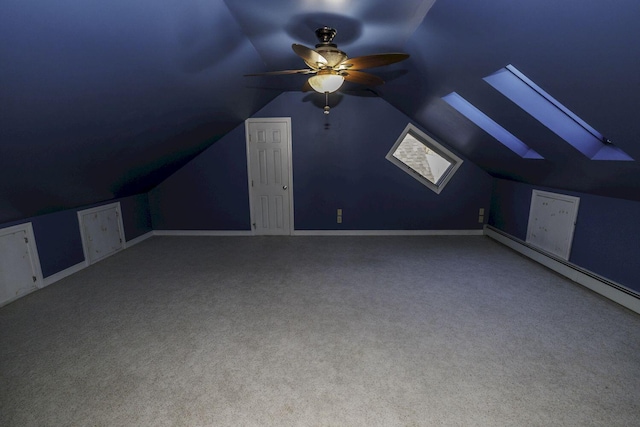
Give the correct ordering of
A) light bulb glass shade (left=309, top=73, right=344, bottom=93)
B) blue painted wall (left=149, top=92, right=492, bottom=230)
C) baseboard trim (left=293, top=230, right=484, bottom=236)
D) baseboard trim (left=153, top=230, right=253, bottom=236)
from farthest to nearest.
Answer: baseboard trim (left=153, top=230, right=253, bottom=236)
baseboard trim (left=293, top=230, right=484, bottom=236)
blue painted wall (left=149, top=92, right=492, bottom=230)
light bulb glass shade (left=309, top=73, right=344, bottom=93)

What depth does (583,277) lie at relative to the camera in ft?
10.7

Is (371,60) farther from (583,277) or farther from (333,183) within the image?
(583,277)

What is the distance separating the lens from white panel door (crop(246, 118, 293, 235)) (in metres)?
5.07

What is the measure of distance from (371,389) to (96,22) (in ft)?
8.28

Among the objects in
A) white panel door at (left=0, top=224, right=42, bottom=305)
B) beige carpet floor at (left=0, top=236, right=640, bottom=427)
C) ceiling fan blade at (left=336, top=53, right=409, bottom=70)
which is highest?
ceiling fan blade at (left=336, top=53, right=409, bottom=70)

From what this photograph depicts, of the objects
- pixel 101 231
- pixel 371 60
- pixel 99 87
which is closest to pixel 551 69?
pixel 371 60

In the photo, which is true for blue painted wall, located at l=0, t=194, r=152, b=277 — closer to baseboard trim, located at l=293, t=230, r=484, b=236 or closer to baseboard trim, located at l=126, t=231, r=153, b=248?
baseboard trim, located at l=126, t=231, r=153, b=248

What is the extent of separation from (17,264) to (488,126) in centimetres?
540

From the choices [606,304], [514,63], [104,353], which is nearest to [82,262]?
[104,353]

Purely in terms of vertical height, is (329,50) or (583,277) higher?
(329,50)

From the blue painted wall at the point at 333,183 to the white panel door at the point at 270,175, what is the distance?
0.40 feet

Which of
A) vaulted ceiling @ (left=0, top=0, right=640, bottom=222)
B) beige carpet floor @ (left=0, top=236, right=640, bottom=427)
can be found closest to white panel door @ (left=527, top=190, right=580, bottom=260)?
vaulted ceiling @ (left=0, top=0, right=640, bottom=222)

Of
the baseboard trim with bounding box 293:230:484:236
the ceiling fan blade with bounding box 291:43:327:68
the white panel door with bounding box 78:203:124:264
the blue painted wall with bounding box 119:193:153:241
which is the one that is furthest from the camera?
the baseboard trim with bounding box 293:230:484:236

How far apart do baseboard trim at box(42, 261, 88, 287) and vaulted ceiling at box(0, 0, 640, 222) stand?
0.80m
